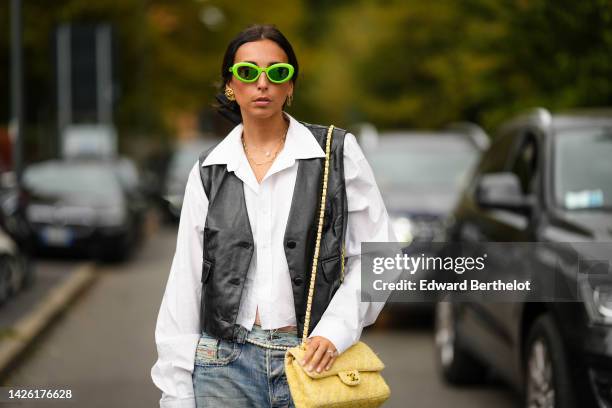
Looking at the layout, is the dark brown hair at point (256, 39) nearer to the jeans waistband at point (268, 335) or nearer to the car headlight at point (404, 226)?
the jeans waistband at point (268, 335)

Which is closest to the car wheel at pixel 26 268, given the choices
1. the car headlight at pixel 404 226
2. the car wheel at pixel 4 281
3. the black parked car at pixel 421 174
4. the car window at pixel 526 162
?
the car wheel at pixel 4 281

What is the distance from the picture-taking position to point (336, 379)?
3.04 meters

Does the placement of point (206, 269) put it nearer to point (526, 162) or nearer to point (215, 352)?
point (215, 352)

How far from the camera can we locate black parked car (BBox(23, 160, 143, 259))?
640 inches

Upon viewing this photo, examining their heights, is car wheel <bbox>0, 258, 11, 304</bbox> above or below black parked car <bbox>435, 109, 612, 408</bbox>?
below

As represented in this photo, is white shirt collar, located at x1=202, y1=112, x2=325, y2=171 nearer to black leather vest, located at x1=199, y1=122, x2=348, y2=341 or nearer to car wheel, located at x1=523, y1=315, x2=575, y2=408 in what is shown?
black leather vest, located at x1=199, y1=122, x2=348, y2=341

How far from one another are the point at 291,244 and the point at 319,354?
1.01 feet

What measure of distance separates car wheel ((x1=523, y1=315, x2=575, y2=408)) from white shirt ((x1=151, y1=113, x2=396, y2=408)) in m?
2.05

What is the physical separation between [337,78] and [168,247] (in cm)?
3193

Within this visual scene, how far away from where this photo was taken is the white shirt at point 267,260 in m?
3.12

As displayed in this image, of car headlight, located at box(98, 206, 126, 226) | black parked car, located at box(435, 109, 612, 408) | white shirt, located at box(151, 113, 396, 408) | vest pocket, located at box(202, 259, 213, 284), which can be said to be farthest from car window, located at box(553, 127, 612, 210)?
car headlight, located at box(98, 206, 126, 226)

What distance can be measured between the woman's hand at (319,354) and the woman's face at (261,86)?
661 mm

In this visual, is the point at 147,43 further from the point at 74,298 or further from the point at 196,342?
the point at 196,342

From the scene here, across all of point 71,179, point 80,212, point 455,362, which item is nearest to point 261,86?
point 455,362
